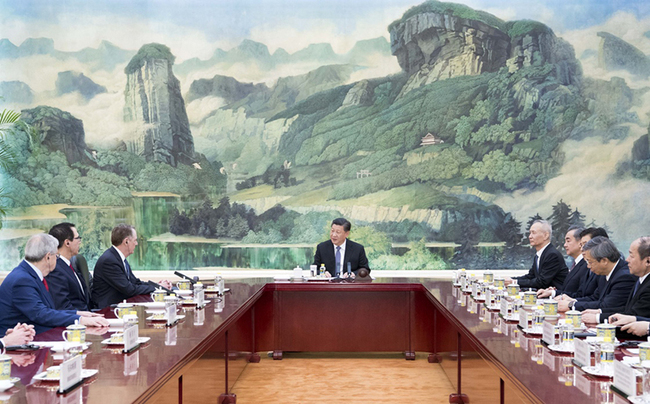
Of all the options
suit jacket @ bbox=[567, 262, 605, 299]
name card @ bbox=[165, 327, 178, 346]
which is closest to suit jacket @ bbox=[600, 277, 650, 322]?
suit jacket @ bbox=[567, 262, 605, 299]

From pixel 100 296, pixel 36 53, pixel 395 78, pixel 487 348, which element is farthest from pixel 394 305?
pixel 36 53

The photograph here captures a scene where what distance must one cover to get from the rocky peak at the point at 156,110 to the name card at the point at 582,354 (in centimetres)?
784

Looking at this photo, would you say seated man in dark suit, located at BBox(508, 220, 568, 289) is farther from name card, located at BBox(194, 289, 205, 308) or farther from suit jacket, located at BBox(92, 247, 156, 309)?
suit jacket, located at BBox(92, 247, 156, 309)

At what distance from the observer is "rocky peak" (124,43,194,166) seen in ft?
31.7

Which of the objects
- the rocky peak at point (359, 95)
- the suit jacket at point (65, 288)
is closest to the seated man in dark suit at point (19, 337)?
the suit jacket at point (65, 288)

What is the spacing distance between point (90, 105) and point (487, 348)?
27.0ft

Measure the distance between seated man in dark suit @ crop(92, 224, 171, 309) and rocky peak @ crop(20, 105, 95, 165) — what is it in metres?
4.90

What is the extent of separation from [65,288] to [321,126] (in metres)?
5.84

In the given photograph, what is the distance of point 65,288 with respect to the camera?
14.3 ft

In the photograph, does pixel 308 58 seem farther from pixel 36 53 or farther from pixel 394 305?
pixel 394 305

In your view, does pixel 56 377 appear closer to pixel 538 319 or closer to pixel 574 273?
pixel 538 319

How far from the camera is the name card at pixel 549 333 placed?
9.26 ft

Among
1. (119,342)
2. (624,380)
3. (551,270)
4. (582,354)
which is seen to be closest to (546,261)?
(551,270)

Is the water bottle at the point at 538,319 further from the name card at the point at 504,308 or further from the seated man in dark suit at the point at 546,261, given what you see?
the seated man in dark suit at the point at 546,261
